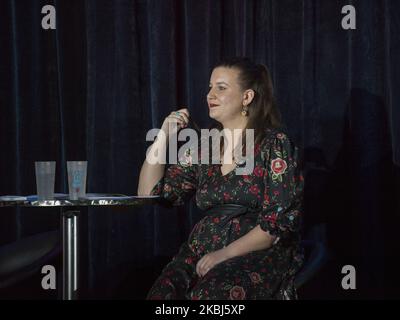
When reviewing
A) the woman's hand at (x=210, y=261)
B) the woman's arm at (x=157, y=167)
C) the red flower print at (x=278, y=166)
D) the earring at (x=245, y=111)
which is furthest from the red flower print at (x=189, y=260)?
the earring at (x=245, y=111)

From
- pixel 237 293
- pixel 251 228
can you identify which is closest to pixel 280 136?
pixel 251 228

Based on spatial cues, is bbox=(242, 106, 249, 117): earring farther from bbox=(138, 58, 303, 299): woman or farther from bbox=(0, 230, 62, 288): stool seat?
bbox=(0, 230, 62, 288): stool seat

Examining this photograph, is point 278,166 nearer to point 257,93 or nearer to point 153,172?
point 257,93

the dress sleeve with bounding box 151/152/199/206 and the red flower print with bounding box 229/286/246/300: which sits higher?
the dress sleeve with bounding box 151/152/199/206

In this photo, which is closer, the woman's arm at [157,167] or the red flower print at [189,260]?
the red flower print at [189,260]

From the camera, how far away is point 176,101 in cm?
290

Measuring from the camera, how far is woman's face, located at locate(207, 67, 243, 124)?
7.26 feet

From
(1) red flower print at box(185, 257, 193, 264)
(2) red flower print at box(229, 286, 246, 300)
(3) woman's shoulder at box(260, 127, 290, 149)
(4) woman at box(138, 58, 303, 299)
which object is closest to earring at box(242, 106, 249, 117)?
(4) woman at box(138, 58, 303, 299)

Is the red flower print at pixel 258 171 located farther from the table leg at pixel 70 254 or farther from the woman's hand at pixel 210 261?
the table leg at pixel 70 254

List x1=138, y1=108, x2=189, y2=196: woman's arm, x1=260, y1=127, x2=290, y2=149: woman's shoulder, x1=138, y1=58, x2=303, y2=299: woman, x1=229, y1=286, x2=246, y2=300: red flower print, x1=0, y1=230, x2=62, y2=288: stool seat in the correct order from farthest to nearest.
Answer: x1=138, y1=108, x2=189, y2=196: woman's arm → x1=0, y1=230, x2=62, y2=288: stool seat → x1=260, y1=127, x2=290, y2=149: woman's shoulder → x1=138, y1=58, x2=303, y2=299: woman → x1=229, y1=286, x2=246, y2=300: red flower print

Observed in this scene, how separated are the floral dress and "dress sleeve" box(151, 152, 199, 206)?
0.39 feet

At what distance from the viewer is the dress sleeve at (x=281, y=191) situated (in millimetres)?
1946

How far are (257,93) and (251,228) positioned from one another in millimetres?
538
